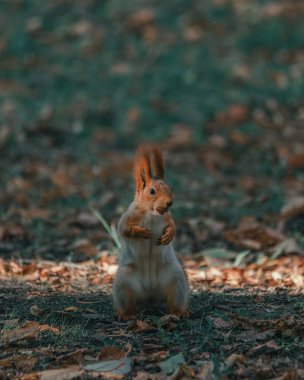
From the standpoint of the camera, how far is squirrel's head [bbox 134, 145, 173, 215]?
365 cm

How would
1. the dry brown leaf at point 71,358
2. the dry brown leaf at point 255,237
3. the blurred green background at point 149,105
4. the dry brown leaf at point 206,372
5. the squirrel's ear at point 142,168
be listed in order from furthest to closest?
the blurred green background at point 149,105 → the dry brown leaf at point 255,237 → the squirrel's ear at point 142,168 → the dry brown leaf at point 71,358 → the dry brown leaf at point 206,372

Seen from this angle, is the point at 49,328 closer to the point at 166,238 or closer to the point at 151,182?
the point at 166,238

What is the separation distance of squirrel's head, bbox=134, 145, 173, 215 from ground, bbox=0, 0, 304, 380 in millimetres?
534

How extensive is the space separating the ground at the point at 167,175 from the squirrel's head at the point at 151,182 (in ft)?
1.75

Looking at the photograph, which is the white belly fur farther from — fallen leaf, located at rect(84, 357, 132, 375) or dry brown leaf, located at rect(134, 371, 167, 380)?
dry brown leaf, located at rect(134, 371, 167, 380)

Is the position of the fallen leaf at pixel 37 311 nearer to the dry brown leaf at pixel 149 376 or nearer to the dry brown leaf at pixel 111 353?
the dry brown leaf at pixel 111 353

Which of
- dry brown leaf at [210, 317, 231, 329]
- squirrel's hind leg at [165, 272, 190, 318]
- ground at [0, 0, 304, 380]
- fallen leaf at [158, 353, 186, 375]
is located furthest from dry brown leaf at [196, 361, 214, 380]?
squirrel's hind leg at [165, 272, 190, 318]

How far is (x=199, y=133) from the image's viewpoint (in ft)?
27.7

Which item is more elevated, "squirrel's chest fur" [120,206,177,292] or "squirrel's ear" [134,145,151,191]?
"squirrel's ear" [134,145,151,191]

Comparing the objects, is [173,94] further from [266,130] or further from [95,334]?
[95,334]

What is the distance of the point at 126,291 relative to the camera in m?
3.82

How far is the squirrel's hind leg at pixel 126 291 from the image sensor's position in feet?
12.5

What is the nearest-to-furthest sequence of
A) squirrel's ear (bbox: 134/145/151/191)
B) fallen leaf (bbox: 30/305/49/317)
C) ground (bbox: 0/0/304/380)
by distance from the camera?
ground (bbox: 0/0/304/380), squirrel's ear (bbox: 134/145/151/191), fallen leaf (bbox: 30/305/49/317)

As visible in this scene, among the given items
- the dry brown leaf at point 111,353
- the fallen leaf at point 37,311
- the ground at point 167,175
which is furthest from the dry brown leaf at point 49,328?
the dry brown leaf at point 111,353
